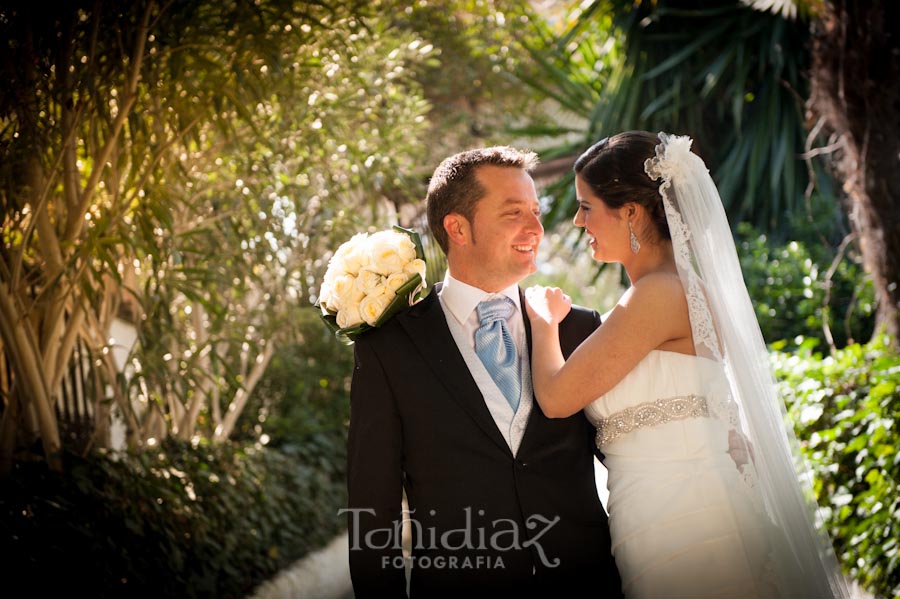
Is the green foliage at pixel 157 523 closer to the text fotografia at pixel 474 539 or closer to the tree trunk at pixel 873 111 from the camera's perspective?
the text fotografia at pixel 474 539

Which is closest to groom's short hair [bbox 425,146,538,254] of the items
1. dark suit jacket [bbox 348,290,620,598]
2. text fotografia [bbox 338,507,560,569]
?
dark suit jacket [bbox 348,290,620,598]

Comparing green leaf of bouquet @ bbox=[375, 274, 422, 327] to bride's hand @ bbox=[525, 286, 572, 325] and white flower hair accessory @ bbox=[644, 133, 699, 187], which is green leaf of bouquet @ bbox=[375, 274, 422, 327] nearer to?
bride's hand @ bbox=[525, 286, 572, 325]

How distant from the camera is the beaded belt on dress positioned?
2.65 meters

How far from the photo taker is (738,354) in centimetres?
270

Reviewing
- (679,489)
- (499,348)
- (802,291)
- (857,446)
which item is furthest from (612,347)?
(802,291)

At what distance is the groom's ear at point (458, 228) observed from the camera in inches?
113

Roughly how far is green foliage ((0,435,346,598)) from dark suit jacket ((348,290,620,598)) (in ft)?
6.24

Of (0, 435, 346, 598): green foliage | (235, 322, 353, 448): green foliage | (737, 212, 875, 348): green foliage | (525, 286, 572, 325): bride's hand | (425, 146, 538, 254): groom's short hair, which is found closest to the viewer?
(525, 286, 572, 325): bride's hand

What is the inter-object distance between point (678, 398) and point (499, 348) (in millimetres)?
530

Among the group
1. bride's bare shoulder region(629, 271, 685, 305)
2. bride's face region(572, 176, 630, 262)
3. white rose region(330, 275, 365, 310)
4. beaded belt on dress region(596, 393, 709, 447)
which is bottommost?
beaded belt on dress region(596, 393, 709, 447)

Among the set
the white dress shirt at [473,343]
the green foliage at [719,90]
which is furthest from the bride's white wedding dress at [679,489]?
the green foliage at [719,90]

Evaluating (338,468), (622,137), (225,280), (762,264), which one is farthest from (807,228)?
(622,137)

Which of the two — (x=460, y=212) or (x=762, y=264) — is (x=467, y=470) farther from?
(x=762, y=264)

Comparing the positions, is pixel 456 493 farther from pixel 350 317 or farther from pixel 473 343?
pixel 350 317
